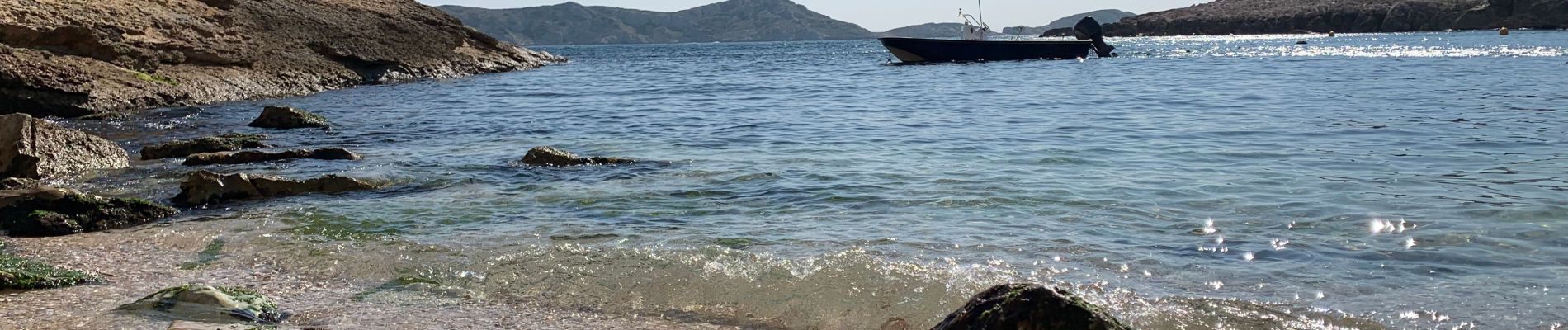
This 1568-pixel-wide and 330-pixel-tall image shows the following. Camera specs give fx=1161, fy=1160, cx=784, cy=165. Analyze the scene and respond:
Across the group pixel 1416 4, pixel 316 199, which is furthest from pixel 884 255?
pixel 1416 4

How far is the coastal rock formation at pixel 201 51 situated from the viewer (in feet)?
59.5

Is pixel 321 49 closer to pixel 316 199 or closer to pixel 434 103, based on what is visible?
pixel 434 103

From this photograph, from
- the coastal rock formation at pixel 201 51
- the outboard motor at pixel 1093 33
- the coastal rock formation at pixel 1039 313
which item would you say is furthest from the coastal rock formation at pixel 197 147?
the outboard motor at pixel 1093 33

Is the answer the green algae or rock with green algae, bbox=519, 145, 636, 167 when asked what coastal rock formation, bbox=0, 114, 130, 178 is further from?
the green algae

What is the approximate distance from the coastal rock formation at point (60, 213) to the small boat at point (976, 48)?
1440 inches

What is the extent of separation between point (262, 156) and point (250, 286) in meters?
6.88

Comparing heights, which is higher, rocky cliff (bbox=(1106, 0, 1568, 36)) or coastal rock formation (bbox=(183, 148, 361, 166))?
coastal rock formation (bbox=(183, 148, 361, 166))

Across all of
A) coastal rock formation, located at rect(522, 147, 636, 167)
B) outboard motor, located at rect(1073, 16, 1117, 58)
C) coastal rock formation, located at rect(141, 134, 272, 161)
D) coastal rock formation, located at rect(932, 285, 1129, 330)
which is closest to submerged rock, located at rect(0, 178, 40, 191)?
coastal rock formation, located at rect(141, 134, 272, 161)

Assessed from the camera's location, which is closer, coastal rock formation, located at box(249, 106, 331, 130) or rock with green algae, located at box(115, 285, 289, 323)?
rock with green algae, located at box(115, 285, 289, 323)

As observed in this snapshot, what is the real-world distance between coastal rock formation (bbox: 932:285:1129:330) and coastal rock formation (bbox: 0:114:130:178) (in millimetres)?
9375

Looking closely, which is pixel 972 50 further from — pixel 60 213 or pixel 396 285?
pixel 396 285

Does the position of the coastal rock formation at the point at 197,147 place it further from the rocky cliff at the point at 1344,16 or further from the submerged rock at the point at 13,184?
the rocky cliff at the point at 1344,16

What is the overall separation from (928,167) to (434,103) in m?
13.8

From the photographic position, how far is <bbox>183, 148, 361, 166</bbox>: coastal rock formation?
11.5 m
